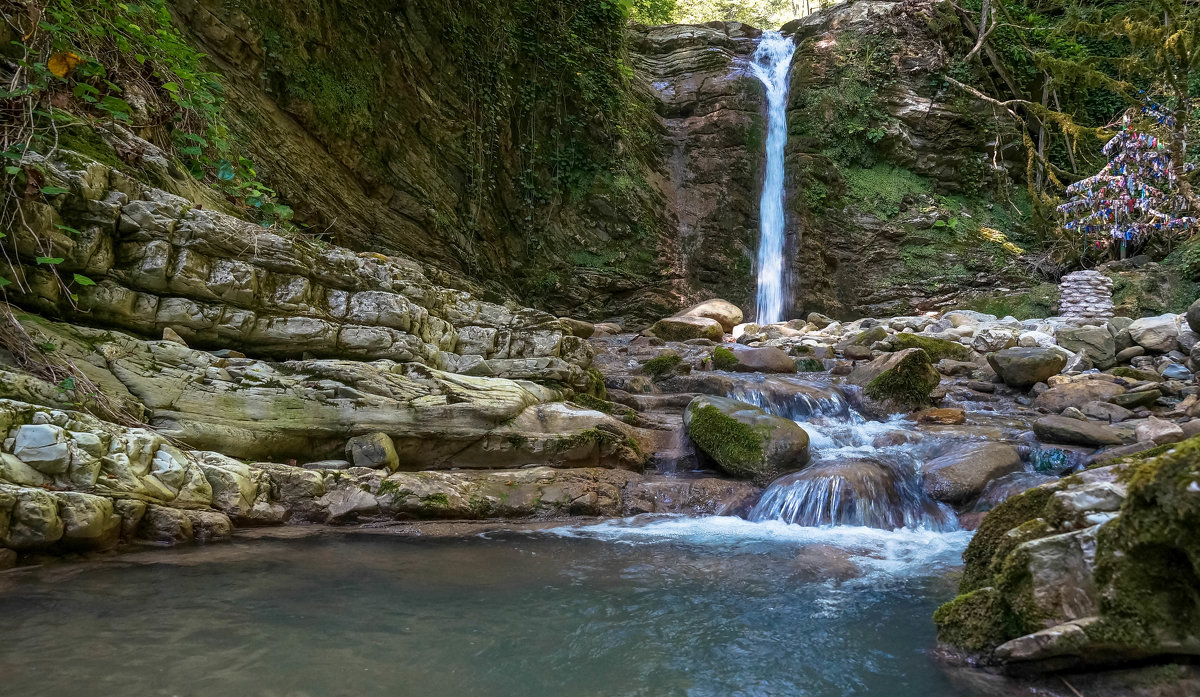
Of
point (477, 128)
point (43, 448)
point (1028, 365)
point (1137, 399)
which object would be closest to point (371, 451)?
point (43, 448)

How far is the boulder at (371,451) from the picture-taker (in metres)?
4.97

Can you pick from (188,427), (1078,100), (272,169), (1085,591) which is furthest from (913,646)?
(1078,100)

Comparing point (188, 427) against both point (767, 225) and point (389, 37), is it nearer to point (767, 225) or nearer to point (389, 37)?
point (389, 37)

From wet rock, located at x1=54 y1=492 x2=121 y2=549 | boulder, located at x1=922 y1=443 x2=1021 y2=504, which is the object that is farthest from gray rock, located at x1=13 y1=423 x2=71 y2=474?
boulder, located at x1=922 y1=443 x2=1021 y2=504

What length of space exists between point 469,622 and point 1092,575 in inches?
93.3

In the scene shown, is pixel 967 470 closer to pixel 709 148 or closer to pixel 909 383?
pixel 909 383

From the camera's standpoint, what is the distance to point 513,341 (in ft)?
26.1

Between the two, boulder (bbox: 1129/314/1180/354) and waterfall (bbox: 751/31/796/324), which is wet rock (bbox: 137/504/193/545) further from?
waterfall (bbox: 751/31/796/324)

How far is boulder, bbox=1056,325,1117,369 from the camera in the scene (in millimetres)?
9477

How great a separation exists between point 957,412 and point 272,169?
949cm

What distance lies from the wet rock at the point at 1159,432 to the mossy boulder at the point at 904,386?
2.53m

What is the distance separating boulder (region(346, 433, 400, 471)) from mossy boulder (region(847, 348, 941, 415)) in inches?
241

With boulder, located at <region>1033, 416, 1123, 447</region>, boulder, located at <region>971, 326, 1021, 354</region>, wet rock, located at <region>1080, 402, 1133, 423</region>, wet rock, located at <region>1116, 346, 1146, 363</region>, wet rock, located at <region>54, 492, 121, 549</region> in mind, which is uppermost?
boulder, located at <region>971, 326, 1021, 354</region>

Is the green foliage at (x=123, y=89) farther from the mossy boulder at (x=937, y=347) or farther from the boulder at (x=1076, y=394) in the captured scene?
the mossy boulder at (x=937, y=347)
